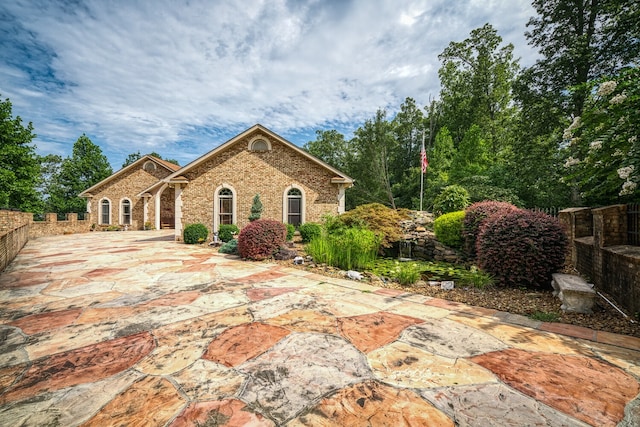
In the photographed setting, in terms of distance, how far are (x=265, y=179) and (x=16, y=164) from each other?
17.3m

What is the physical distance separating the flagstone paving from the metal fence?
2.08 meters

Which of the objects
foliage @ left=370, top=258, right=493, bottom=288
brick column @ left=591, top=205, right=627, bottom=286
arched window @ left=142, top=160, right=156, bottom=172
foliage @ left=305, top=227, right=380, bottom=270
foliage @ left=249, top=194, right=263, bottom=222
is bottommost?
foliage @ left=370, top=258, right=493, bottom=288

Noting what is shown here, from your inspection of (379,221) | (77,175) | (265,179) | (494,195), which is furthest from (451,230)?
(77,175)

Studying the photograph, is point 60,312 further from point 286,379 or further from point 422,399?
point 422,399

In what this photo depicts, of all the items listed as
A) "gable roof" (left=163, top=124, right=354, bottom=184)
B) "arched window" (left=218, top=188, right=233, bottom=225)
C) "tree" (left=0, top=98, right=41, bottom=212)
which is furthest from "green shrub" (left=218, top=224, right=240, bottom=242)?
"tree" (left=0, top=98, right=41, bottom=212)

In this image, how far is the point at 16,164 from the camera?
54.3ft

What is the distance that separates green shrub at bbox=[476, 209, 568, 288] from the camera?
4281 mm

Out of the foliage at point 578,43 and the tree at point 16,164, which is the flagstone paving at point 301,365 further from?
the tree at point 16,164

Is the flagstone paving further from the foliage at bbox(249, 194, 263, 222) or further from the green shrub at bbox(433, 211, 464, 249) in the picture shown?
the foliage at bbox(249, 194, 263, 222)

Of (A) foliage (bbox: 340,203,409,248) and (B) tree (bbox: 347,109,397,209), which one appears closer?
(A) foliage (bbox: 340,203,409,248)

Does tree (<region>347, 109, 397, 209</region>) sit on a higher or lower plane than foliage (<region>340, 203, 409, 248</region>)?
higher

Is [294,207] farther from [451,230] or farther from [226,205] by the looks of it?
[451,230]

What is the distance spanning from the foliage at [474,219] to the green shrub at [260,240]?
5.37 m

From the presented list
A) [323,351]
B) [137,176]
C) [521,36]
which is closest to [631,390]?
[323,351]
